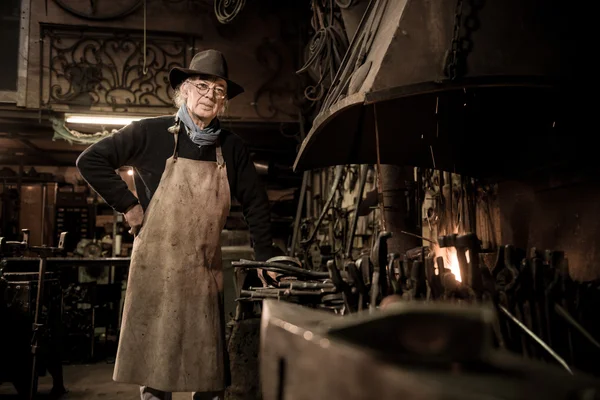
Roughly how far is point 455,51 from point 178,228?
5.41 ft

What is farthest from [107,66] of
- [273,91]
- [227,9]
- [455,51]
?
[455,51]

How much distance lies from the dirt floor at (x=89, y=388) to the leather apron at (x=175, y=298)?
8.08 ft

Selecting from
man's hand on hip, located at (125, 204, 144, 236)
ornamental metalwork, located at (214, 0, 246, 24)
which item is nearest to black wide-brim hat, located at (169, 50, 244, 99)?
man's hand on hip, located at (125, 204, 144, 236)

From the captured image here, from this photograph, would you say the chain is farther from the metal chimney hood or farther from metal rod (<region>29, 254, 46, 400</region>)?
metal rod (<region>29, 254, 46, 400</region>)

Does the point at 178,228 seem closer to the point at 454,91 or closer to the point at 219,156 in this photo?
the point at 219,156

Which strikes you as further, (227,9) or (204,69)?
(227,9)

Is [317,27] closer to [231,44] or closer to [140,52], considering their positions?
[231,44]

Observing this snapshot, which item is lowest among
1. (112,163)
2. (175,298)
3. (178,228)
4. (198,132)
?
(175,298)

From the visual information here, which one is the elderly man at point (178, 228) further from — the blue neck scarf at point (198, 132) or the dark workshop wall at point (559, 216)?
the dark workshop wall at point (559, 216)

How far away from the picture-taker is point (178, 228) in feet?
9.27

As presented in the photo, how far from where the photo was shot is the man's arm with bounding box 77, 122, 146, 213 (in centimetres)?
288

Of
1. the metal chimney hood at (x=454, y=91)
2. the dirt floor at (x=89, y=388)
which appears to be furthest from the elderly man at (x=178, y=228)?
the dirt floor at (x=89, y=388)

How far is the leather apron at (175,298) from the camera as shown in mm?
2717

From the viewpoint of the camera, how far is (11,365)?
4312 millimetres
